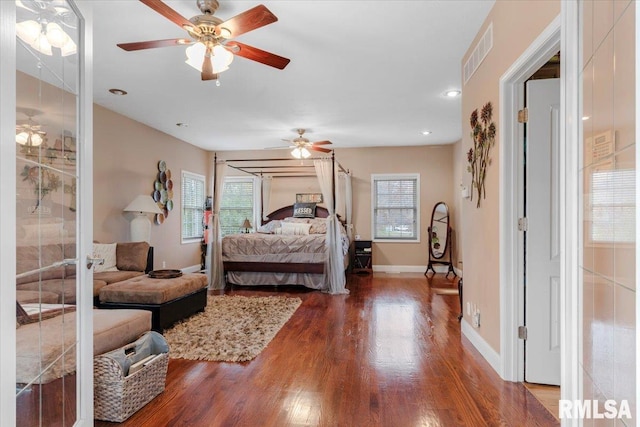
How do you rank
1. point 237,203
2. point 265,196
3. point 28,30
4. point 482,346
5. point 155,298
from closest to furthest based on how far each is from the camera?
point 28,30, point 482,346, point 155,298, point 265,196, point 237,203

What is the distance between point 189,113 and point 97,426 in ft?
13.8

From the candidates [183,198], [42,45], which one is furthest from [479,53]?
[183,198]

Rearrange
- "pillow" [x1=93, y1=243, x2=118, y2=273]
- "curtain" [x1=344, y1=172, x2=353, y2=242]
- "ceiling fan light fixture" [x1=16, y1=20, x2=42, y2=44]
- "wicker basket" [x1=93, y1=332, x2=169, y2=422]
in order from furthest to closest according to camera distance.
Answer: "curtain" [x1=344, y1=172, x2=353, y2=242]
"pillow" [x1=93, y1=243, x2=118, y2=273]
"wicker basket" [x1=93, y1=332, x2=169, y2=422]
"ceiling fan light fixture" [x1=16, y1=20, x2=42, y2=44]

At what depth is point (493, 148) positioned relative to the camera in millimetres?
2498

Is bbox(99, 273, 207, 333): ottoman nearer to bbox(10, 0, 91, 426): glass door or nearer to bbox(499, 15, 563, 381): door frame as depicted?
bbox(10, 0, 91, 426): glass door

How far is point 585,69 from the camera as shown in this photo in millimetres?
1096

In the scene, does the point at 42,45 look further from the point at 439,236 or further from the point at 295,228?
the point at 439,236

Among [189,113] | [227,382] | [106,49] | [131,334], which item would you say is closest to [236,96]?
[189,113]

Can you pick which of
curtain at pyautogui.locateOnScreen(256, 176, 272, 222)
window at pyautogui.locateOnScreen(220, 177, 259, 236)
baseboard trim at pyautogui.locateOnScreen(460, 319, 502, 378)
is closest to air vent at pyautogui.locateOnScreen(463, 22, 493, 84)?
baseboard trim at pyautogui.locateOnScreen(460, 319, 502, 378)

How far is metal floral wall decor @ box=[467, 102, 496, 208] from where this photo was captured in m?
2.56

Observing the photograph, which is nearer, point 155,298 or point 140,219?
point 155,298

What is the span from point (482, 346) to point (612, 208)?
2.14 metres

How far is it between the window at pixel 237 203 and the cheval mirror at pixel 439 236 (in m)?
3.98

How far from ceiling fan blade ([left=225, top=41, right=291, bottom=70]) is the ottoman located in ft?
7.51
